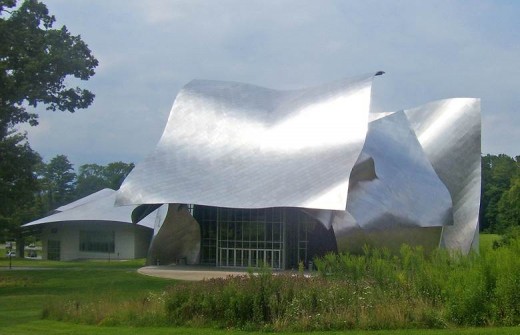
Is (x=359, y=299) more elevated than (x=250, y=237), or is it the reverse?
(x=250, y=237)

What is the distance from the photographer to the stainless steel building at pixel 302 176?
34.2 m

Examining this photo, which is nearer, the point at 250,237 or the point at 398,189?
the point at 398,189

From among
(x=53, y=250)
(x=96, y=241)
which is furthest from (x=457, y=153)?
(x=53, y=250)

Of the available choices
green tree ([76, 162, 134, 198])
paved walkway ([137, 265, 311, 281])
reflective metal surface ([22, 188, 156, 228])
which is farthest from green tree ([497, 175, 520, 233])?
A: green tree ([76, 162, 134, 198])

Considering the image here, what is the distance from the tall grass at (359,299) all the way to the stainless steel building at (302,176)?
16506mm

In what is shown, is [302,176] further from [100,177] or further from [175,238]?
[100,177]

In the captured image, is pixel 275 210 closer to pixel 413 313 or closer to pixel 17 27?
pixel 17 27

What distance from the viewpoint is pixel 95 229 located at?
59531 millimetres

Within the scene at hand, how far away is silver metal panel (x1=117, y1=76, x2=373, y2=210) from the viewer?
34.6m

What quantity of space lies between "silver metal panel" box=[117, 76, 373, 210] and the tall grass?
16.5m

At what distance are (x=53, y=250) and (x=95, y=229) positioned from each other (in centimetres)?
479

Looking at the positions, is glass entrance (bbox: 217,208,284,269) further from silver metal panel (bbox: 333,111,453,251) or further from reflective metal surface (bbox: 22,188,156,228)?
reflective metal surface (bbox: 22,188,156,228)

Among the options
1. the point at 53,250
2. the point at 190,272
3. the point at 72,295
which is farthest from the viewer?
the point at 53,250

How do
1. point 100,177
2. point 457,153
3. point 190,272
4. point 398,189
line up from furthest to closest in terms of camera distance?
point 100,177 < point 457,153 < point 398,189 < point 190,272
